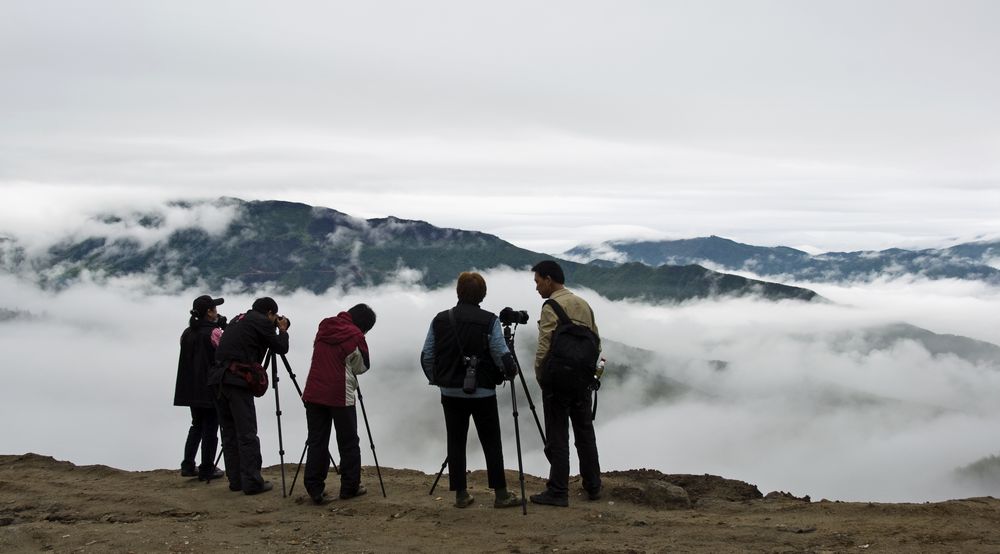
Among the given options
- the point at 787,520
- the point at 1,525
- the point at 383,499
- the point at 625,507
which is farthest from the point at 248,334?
the point at 787,520

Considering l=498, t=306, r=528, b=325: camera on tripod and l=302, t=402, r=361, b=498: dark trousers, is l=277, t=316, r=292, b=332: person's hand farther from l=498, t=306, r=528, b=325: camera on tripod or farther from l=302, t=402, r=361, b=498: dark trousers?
l=498, t=306, r=528, b=325: camera on tripod

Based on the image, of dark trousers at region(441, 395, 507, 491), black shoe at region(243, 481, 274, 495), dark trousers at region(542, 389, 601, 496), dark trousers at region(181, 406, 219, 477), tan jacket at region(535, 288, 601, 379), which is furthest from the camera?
dark trousers at region(181, 406, 219, 477)

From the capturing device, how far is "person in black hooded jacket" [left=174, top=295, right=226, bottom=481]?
11828mm

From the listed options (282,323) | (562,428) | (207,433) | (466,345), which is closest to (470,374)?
(466,345)

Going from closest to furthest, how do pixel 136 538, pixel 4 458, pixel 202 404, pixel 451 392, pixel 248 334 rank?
pixel 136 538 → pixel 451 392 → pixel 248 334 → pixel 202 404 → pixel 4 458

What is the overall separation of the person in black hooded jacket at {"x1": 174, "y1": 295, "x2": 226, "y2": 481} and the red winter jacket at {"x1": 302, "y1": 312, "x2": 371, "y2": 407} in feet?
8.63

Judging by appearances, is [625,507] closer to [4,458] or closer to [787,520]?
[787,520]

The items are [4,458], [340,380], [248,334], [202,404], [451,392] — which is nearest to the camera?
[451,392]

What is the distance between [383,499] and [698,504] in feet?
13.2

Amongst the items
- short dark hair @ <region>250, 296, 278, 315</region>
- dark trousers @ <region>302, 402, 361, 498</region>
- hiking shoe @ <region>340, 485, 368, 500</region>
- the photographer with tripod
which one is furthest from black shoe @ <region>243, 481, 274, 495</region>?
short dark hair @ <region>250, 296, 278, 315</region>

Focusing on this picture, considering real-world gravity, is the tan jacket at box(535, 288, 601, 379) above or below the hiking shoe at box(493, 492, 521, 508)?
above

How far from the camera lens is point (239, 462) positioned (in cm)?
1112

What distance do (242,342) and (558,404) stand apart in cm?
430

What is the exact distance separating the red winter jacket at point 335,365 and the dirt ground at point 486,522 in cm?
137
